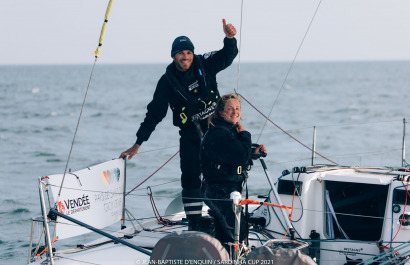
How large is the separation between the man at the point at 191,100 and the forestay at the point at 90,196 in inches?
10.9

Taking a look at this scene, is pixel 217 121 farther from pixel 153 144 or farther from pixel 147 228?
pixel 153 144

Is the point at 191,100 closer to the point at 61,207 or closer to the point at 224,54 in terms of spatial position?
the point at 224,54

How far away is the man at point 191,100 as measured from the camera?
5027mm

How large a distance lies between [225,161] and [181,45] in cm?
109

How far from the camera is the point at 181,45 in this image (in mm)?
4969

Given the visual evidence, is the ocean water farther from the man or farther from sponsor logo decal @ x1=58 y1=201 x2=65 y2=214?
sponsor logo decal @ x1=58 y1=201 x2=65 y2=214

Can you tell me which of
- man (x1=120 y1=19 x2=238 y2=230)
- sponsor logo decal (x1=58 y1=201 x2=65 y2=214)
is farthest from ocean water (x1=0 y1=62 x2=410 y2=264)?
sponsor logo decal (x1=58 y1=201 x2=65 y2=214)

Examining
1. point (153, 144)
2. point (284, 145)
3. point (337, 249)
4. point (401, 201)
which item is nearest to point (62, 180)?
point (337, 249)

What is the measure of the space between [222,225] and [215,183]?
28cm

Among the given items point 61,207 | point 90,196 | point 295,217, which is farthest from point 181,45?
point 295,217

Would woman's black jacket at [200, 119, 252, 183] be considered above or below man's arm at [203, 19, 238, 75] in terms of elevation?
below

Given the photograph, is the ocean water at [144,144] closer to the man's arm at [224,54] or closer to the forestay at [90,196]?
the forestay at [90,196]

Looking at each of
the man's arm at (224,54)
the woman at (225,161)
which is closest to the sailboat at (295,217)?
the woman at (225,161)

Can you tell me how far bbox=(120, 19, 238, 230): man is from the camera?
503 cm
